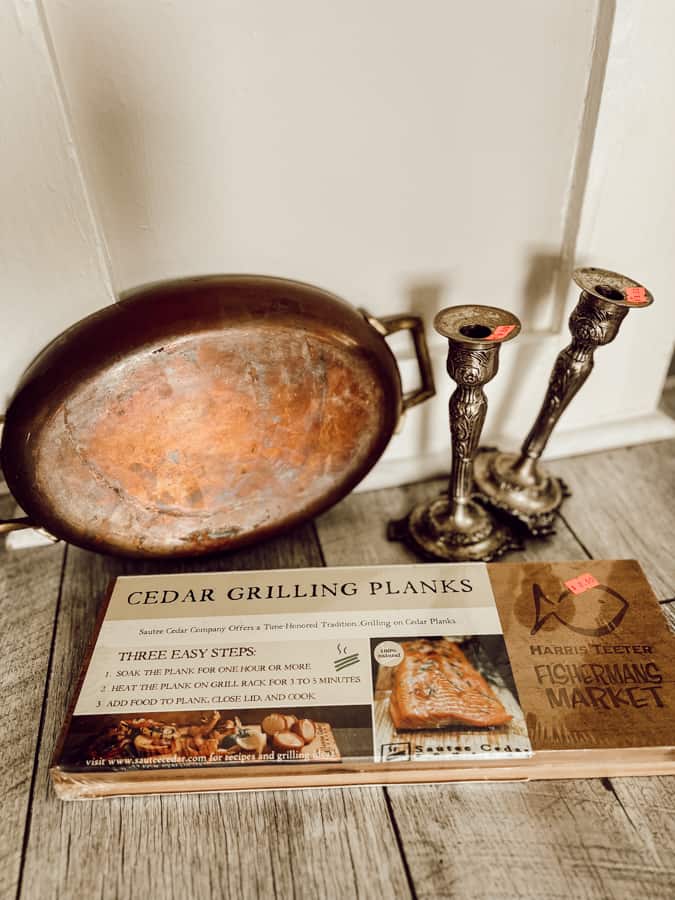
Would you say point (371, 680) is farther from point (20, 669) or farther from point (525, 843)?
point (20, 669)

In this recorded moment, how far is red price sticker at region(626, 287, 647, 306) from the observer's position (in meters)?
0.68

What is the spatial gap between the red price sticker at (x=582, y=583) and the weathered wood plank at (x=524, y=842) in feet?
0.61

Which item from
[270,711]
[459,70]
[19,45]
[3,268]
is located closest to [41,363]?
[3,268]

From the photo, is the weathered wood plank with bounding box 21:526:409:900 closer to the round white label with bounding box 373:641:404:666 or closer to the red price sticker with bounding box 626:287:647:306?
the round white label with bounding box 373:641:404:666

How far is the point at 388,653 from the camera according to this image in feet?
2.08

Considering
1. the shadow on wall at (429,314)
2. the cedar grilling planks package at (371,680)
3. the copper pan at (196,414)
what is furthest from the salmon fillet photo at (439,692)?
the shadow on wall at (429,314)

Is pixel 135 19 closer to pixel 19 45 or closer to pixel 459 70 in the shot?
pixel 19 45

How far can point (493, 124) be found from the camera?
702 mm

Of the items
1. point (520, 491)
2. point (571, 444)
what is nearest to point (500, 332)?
point (520, 491)

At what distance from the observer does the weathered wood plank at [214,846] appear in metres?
0.53

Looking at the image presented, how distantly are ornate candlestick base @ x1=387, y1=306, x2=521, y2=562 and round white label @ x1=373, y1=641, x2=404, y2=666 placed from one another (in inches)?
6.6

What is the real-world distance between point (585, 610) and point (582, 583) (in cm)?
4

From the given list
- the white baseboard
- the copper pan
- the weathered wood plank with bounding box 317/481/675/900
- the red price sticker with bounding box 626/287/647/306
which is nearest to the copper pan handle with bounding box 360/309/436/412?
the copper pan

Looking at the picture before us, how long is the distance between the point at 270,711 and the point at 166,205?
491 millimetres
